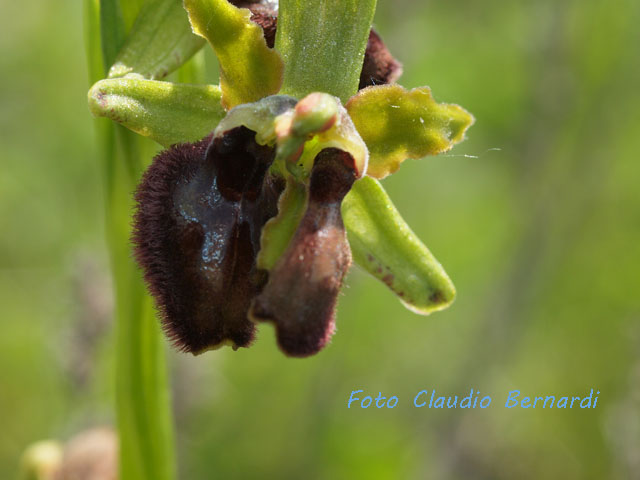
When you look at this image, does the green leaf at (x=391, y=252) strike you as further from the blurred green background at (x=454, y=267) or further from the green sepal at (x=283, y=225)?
the blurred green background at (x=454, y=267)

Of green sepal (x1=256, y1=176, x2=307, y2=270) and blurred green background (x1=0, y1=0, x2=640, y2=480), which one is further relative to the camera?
blurred green background (x1=0, y1=0, x2=640, y2=480)

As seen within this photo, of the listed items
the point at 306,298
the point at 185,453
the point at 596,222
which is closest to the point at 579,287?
the point at 596,222

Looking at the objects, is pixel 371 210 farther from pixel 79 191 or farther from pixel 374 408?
pixel 79 191

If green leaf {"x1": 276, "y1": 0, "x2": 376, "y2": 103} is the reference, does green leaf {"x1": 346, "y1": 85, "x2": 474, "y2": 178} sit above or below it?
below

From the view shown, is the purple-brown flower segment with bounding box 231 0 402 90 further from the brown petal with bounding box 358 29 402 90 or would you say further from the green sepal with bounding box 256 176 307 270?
the green sepal with bounding box 256 176 307 270

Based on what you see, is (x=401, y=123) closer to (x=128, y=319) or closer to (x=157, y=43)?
(x=157, y=43)

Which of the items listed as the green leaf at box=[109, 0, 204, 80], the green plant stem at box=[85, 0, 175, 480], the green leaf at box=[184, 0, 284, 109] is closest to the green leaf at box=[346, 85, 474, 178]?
the green leaf at box=[184, 0, 284, 109]

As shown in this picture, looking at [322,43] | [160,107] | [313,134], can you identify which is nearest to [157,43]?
[160,107]

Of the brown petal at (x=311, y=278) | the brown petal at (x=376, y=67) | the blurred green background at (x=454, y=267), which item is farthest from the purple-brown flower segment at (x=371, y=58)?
the blurred green background at (x=454, y=267)
